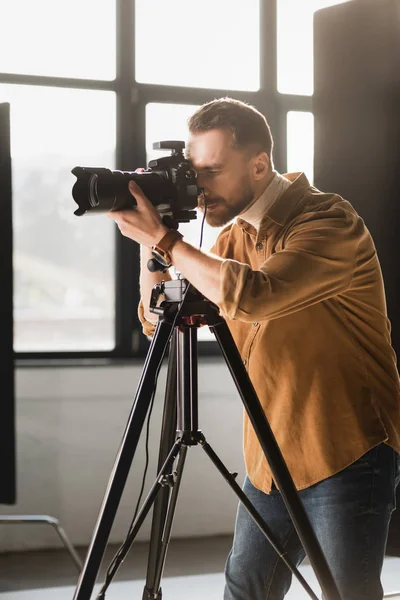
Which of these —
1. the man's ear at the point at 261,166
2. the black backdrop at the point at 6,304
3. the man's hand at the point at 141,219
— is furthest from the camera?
the black backdrop at the point at 6,304

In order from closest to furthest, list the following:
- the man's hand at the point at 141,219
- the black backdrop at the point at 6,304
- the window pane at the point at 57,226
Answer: the man's hand at the point at 141,219 < the black backdrop at the point at 6,304 < the window pane at the point at 57,226

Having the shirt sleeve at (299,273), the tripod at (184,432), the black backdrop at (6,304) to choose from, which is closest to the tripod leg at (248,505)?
the tripod at (184,432)

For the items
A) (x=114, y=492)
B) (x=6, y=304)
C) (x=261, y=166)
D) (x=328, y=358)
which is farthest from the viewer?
(x=6, y=304)

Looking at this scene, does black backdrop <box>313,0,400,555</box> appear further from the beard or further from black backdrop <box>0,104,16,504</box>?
the beard

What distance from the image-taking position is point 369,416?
1594 millimetres

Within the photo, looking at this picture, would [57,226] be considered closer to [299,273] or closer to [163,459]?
[163,459]

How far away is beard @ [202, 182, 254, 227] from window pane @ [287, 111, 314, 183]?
2679 mm

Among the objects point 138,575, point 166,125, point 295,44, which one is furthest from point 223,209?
point 295,44

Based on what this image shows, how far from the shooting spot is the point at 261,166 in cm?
170

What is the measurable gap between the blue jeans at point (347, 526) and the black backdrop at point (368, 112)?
81.4 inches

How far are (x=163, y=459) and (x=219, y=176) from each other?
21.8 inches

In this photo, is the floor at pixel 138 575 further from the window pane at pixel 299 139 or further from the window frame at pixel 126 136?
the window pane at pixel 299 139

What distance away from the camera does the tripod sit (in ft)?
4.52

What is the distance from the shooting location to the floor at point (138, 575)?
10.4 ft
